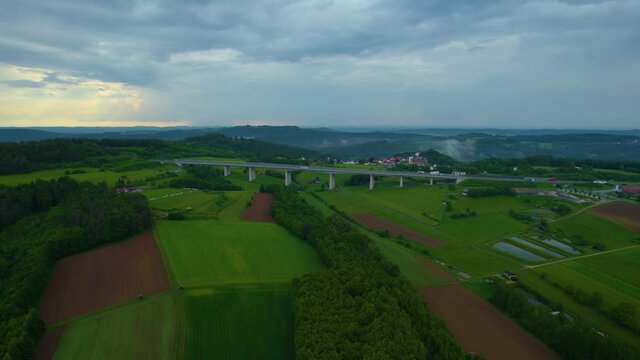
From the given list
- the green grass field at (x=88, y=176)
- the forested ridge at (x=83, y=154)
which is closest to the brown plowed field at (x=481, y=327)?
the green grass field at (x=88, y=176)

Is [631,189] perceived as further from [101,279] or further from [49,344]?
[49,344]

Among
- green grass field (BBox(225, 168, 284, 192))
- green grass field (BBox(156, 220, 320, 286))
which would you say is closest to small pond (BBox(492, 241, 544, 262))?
green grass field (BBox(156, 220, 320, 286))

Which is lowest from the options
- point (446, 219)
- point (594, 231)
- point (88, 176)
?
point (446, 219)

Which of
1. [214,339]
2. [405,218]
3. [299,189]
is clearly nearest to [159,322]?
[214,339]

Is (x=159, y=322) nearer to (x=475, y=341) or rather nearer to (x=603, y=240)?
(x=475, y=341)

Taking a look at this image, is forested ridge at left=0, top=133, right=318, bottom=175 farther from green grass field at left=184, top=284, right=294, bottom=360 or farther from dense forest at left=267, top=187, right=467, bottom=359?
dense forest at left=267, top=187, right=467, bottom=359

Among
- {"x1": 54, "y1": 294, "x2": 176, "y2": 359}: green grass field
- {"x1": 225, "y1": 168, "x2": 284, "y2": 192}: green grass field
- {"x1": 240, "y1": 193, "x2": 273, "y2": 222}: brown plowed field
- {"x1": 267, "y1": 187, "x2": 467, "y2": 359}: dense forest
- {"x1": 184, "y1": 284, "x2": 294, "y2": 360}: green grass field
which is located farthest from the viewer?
{"x1": 225, "y1": 168, "x2": 284, "y2": 192}: green grass field

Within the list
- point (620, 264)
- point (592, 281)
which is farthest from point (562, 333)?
point (620, 264)

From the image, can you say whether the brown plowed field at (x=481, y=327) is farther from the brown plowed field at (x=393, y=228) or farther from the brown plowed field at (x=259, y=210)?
the brown plowed field at (x=259, y=210)
